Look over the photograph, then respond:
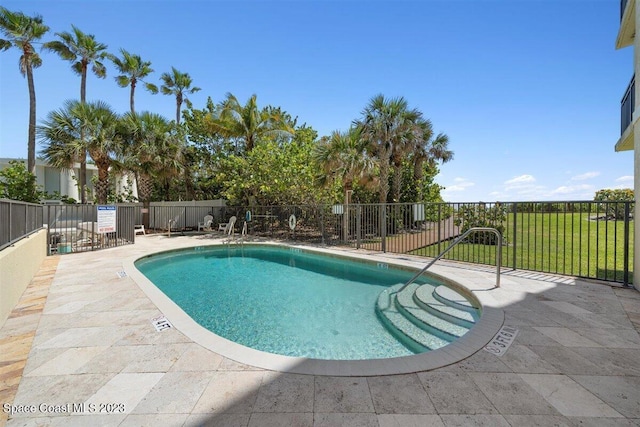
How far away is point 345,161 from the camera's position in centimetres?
1201

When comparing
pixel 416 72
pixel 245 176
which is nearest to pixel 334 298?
pixel 416 72

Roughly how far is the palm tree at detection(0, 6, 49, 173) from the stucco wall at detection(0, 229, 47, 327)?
14.8 m

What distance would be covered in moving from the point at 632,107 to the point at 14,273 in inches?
511

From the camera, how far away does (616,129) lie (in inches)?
345

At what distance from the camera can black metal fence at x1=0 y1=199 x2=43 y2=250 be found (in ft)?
14.0

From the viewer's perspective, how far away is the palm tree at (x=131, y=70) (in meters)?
21.0

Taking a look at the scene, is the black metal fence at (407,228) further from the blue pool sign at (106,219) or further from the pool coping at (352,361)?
the pool coping at (352,361)

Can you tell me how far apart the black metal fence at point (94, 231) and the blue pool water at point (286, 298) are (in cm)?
252

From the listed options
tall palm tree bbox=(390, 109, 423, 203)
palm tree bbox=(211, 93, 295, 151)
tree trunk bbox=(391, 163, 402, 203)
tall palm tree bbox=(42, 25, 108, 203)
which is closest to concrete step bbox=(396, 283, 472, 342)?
tall palm tree bbox=(390, 109, 423, 203)

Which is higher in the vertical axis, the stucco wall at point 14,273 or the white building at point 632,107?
the white building at point 632,107

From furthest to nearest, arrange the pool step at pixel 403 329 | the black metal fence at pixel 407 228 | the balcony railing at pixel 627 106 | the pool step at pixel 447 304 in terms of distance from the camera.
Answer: the balcony railing at pixel 627 106, the black metal fence at pixel 407 228, the pool step at pixel 447 304, the pool step at pixel 403 329

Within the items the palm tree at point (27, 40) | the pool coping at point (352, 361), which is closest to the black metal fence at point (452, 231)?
the pool coping at point (352, 361)

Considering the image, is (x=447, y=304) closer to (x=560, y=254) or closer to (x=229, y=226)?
(x=560, y=254)

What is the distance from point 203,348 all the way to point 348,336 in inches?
81.0
